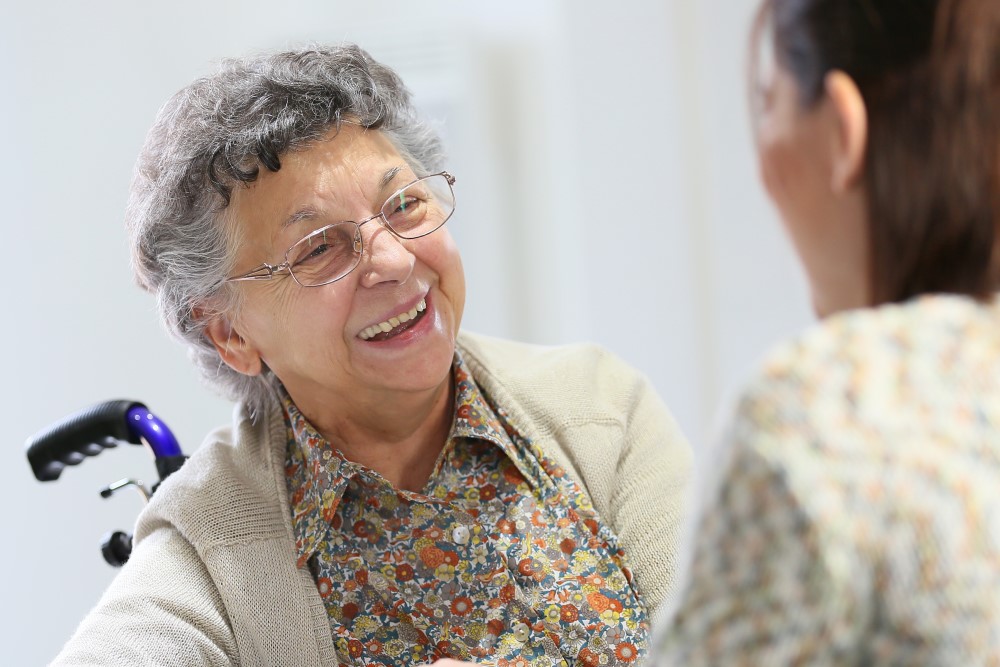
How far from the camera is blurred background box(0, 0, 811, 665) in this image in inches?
124

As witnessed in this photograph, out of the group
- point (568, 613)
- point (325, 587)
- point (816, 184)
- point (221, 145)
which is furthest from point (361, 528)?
point (816, 184)

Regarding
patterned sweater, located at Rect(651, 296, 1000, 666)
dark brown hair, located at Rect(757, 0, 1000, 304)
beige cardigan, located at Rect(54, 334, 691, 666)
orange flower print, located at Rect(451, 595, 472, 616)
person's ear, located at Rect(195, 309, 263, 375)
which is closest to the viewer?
patterned sweater, located at Rect(651, 296, 1000, 666)

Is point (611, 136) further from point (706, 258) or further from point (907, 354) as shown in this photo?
point (907, 354)

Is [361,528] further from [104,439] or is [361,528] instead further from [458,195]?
[458,195]

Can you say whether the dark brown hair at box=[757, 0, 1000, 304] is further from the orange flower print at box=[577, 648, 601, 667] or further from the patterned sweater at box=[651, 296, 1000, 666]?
the orange flower print at box=[577, 648, 601, 667]

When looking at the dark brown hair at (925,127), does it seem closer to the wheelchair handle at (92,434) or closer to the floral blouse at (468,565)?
the floral blouse at (468,565)

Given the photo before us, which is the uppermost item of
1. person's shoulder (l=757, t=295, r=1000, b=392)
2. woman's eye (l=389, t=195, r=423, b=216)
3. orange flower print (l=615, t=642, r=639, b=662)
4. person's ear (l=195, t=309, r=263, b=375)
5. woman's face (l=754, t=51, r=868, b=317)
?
woman's face (l=754, t=51, r=868, b=317)

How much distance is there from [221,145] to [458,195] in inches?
76.2

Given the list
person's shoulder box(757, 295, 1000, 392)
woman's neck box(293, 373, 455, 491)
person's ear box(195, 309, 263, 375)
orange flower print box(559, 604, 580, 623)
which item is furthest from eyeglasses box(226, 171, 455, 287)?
person's shoulder box(757, 295, 1000, 392)

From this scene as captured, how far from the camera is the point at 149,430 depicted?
5.74 feet

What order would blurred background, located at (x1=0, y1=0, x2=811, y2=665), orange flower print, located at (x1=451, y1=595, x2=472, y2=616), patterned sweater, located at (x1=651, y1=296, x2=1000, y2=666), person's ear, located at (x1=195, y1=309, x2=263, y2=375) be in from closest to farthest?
patterned sweater, located at (x1=651, y1=296, x2=1000, y2=666) < orange flower print, located at (x1=451, y1=595, x2=472, y2=616) < person's ear, located at (x1=195, y1=309, x2=263, y2=375) < blurred background, located at (x1=0, y1=0, x2=811, y2=665)

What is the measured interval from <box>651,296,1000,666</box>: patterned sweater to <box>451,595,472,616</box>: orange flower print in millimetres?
890

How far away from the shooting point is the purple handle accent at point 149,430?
1748 mm

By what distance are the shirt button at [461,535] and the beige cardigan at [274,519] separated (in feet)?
0.63
